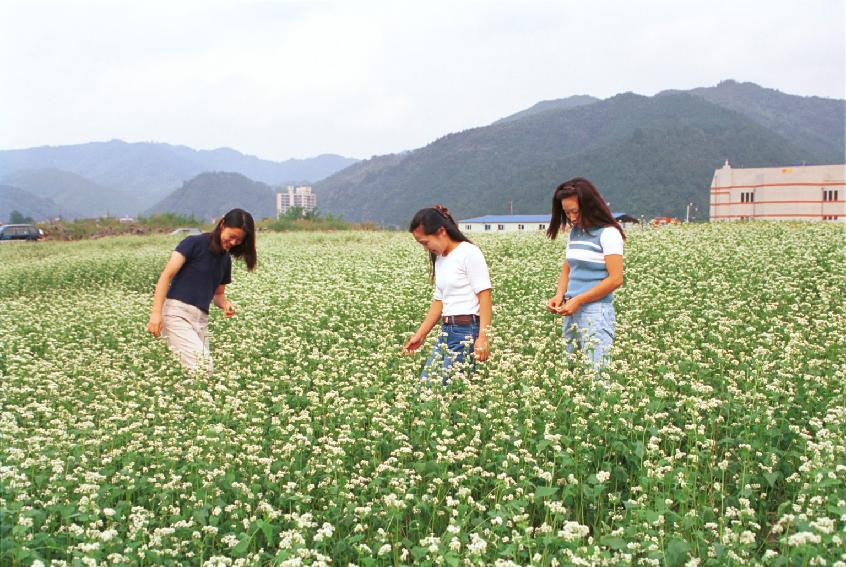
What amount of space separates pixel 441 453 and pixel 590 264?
2489 mm

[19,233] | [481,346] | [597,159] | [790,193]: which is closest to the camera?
[481,346]

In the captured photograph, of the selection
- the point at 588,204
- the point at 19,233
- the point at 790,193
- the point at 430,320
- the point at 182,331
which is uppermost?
the point at 790,193

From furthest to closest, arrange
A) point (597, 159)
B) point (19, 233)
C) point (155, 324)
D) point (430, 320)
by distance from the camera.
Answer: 1. point (597, 159)
2. point (19, 233)
3. point (155, 324)
4. point (430, 320)

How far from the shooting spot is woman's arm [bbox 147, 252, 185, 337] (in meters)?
6.85

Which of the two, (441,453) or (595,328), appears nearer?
(441,453)

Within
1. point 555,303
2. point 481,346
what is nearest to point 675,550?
point 481,346

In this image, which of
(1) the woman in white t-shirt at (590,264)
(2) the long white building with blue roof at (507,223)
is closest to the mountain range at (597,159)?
(2) the long white building with blue roof at (507,223)

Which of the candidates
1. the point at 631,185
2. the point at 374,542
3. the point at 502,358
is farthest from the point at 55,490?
the point at 631,185

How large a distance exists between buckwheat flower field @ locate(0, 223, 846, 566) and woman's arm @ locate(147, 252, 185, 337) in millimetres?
594

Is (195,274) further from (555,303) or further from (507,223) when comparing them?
(507,223)

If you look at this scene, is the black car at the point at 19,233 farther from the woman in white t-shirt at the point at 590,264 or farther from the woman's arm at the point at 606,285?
the woman's arm at the point at 606,285

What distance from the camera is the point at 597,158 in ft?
416

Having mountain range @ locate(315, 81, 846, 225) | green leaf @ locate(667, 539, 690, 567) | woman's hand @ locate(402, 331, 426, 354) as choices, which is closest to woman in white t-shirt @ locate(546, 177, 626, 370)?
woman's hand @ locate(402, 331, 426, 354)

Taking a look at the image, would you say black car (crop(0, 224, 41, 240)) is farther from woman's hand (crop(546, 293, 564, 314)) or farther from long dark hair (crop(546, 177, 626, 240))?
long dark hair (crop(546, 177, 626, 240))
